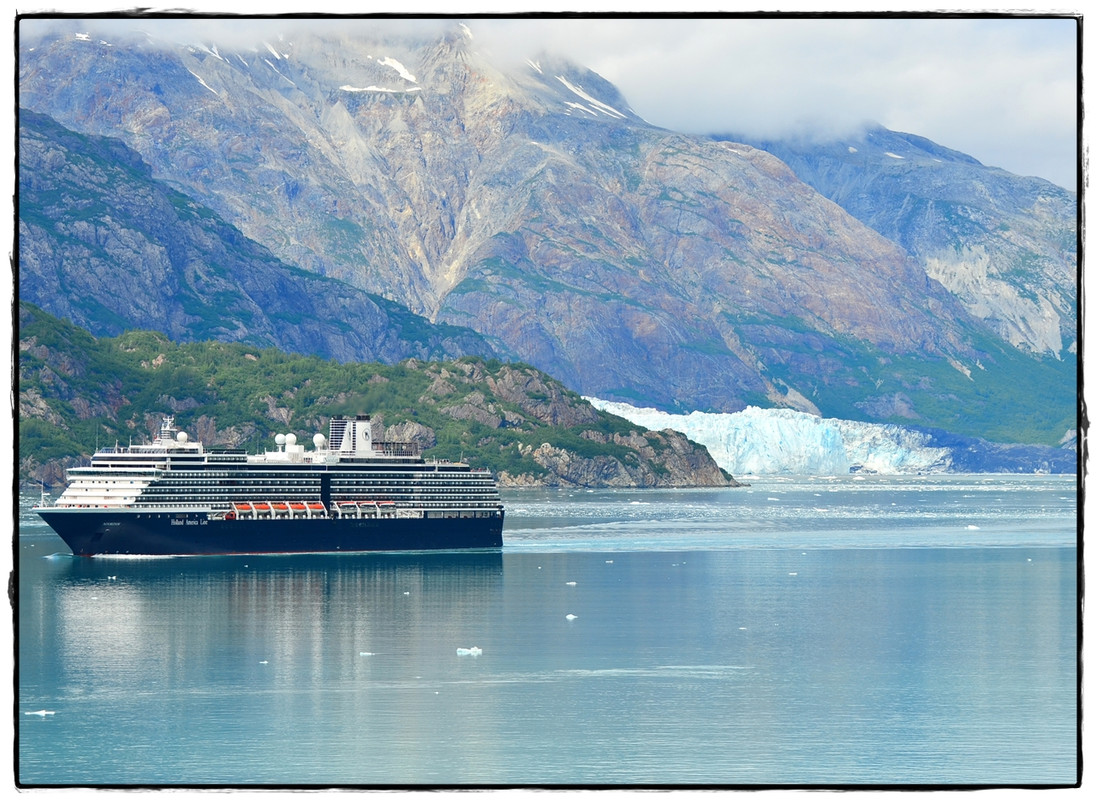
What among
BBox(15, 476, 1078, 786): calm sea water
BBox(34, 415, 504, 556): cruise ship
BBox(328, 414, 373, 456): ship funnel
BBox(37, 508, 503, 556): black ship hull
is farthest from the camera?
BBox(328, 414, 373, 456): ship funnel

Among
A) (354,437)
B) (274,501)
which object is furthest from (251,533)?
(354,437)

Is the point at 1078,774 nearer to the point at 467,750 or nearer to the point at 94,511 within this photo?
the point at 467,750

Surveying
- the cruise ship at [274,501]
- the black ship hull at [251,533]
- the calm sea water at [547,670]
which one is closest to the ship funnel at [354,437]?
the cruise ship at [274,501]

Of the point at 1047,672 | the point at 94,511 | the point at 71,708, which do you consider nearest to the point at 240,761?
the point at 71,708

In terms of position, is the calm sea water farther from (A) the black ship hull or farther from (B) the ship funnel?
(B) the ship funnel

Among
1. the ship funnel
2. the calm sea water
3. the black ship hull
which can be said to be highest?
the ship funnel

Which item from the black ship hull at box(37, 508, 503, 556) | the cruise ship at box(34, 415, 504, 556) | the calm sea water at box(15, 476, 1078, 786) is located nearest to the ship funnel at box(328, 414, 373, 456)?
the cruise ship at box(34, 415, 504, 556)

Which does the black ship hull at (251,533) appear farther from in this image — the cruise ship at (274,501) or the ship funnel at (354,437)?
the ship funnel at (354,437)

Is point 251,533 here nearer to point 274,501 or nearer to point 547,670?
point 274,501
